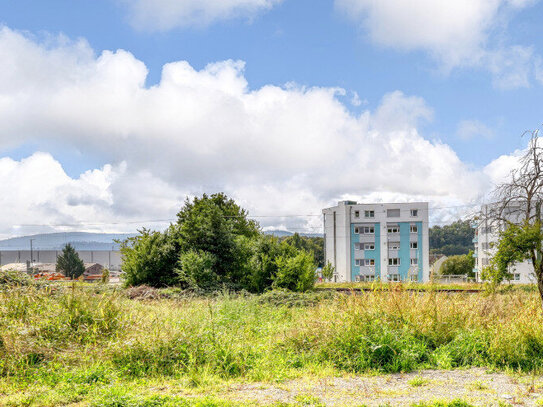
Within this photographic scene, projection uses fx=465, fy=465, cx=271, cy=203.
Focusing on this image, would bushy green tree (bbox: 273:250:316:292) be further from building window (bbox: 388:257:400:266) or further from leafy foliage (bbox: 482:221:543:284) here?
building window (bbox: 388:257:400:266)

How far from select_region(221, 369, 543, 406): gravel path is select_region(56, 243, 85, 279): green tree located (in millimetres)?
46957

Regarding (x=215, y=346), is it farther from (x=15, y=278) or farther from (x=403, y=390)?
(x=15, y=278)

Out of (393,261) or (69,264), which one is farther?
(393,261)

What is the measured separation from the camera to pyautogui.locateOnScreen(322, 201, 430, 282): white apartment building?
200ft

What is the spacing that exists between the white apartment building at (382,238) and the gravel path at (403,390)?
2153 inches

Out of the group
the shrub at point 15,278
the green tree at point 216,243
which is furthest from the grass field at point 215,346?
the green tree at point 216,243

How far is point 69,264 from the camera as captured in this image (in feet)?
160

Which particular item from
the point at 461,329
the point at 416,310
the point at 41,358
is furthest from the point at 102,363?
the point at 461,329

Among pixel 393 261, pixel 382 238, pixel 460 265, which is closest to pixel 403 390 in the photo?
pixel 382 238

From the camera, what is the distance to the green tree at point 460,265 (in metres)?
63.1

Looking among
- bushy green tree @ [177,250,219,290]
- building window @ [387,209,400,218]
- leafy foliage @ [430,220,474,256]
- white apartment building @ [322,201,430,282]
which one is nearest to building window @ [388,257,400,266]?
white apartment building @ [322,201,430,282]

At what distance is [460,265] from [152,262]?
51798 mm

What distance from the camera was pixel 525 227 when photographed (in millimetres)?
10891

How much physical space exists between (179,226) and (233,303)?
503 inches
